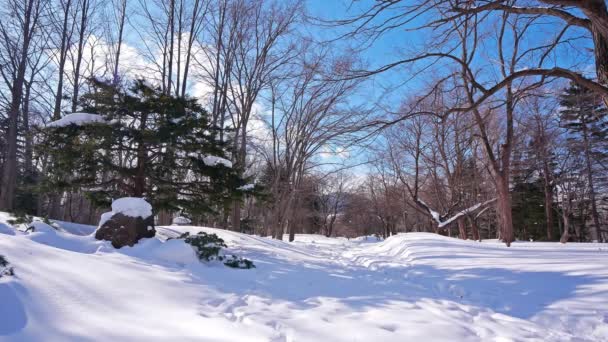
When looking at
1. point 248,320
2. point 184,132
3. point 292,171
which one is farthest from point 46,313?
point 292,171

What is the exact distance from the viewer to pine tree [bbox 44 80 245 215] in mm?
7203

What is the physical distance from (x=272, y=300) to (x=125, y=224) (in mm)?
3889

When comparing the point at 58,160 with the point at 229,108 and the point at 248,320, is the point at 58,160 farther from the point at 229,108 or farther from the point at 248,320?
the point at 229,108

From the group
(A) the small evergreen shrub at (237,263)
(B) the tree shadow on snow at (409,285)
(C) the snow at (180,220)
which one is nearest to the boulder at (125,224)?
(B) the tree shadow on snow at (409,285)

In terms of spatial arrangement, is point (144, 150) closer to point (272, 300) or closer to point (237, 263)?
point (237, 263)

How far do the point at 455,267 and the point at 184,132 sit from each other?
6505 millimetres

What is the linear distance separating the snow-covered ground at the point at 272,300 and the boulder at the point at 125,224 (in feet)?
1.07

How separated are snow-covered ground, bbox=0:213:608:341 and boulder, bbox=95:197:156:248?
33cm

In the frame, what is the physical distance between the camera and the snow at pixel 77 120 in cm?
704

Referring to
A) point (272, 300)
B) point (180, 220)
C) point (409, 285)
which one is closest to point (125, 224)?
point (272, 300)

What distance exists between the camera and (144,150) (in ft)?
25.4

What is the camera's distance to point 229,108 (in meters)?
16.2

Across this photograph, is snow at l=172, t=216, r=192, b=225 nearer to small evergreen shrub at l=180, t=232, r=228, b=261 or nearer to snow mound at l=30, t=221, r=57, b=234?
snow mound at l=30, t=221, r=57, b=234

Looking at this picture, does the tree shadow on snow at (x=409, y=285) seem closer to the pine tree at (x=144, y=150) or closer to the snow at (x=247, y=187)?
the snow at (x=247, y=187)
